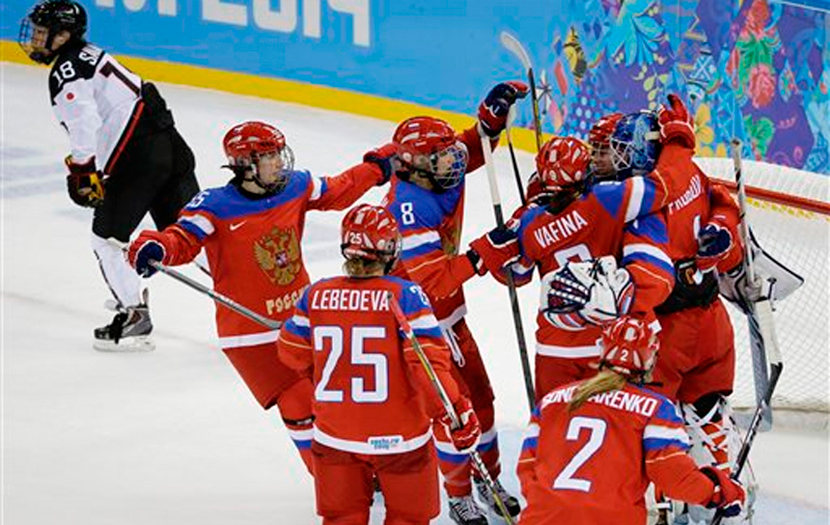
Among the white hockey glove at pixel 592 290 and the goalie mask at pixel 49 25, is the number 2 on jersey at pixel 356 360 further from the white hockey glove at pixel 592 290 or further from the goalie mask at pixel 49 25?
the goalie mask at pixel 49 25

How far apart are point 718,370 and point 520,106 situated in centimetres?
431

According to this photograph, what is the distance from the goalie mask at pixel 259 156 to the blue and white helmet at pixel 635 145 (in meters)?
0.92

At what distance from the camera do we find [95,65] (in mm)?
6668

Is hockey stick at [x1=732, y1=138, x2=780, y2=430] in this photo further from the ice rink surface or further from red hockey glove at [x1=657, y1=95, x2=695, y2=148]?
the ice rink surface

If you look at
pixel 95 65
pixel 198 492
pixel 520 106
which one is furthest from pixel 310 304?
pixel 520 106

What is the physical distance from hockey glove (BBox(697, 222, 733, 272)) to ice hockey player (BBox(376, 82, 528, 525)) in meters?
0.59

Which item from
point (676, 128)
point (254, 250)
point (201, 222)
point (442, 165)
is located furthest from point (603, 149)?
point (201, 222)

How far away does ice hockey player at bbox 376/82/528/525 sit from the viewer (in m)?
4.75

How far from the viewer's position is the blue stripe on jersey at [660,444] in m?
3.84

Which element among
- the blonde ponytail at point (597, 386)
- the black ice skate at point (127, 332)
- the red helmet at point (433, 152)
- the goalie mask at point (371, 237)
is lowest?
the black ice skate at point (127, 332)

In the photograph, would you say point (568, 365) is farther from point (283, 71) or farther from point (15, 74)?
point (15, 74)

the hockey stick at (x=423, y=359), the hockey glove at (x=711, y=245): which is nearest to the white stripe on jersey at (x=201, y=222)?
the hockey stick at (x=423, y=359)

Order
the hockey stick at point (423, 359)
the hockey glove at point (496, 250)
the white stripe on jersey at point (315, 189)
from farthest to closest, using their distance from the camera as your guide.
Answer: the white stripe on jersey at point (315, 189), the hockey glove at point (496, 250), the hockey stick at point (423, 359)

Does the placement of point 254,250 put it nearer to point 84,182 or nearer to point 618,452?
point 618,452
